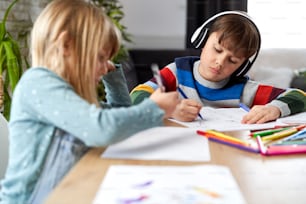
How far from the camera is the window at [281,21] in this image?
3.91 m

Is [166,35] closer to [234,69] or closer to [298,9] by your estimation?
[298,9]

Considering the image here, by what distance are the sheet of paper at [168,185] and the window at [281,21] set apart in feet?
10.7

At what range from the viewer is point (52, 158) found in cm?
93

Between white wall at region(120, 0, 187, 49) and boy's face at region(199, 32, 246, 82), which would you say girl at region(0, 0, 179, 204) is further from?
white wall at region(120, 0, 187, 49)

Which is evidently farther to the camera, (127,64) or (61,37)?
(127,64)

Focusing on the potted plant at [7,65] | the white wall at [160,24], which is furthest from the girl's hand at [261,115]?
the white wall at [160,24]

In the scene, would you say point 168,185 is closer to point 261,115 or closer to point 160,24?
point 261,115

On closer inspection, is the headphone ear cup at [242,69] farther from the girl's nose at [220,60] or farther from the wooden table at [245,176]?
the wooden table at [245,176]

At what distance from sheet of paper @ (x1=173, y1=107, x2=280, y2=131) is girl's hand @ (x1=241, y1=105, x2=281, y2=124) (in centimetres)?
2

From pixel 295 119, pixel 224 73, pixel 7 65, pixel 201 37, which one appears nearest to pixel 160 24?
pixel 7 65

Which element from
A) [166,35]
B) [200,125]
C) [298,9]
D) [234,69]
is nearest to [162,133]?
[200,125]

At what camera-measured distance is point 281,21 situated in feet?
12.9

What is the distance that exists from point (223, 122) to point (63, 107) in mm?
531

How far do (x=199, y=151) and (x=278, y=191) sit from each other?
24 centimetres
